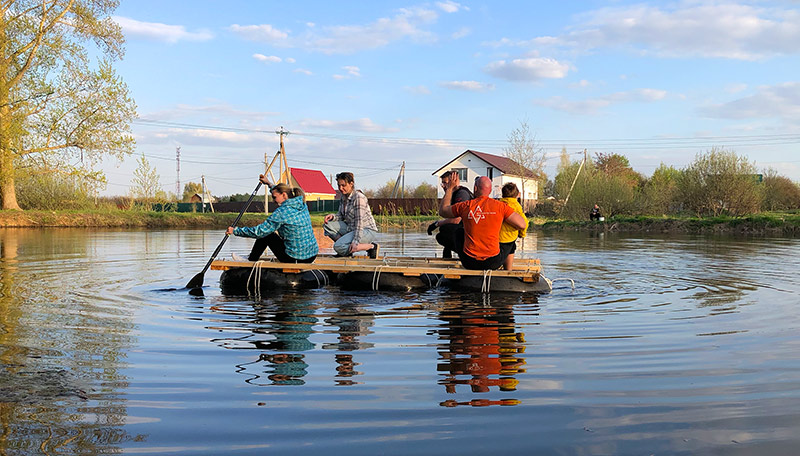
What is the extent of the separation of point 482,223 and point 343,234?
116 inches

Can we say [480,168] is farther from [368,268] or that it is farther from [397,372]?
[397,372]

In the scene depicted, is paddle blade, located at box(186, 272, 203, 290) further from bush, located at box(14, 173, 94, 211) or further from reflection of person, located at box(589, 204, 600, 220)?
reflection of person, located at box(589, 204, 600, 220)

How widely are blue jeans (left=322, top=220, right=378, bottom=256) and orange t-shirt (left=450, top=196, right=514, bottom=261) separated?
78.1 inches

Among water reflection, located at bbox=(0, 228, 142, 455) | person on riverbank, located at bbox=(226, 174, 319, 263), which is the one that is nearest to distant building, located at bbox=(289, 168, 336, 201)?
person on riverbank, located at bbox=(226, 174, 319, 263)

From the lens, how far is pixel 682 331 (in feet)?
20.6

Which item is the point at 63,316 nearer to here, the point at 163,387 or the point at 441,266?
the point at 163,387

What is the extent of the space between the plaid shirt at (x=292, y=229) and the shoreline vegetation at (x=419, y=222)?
23.9m

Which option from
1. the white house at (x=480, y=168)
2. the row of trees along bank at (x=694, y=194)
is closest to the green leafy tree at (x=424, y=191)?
the white house at (x=480, y=168)

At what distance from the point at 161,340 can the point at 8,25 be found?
98.6ft

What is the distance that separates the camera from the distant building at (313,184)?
72.6m

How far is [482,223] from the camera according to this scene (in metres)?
8.71

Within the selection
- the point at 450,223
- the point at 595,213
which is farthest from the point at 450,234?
the point at 595,213

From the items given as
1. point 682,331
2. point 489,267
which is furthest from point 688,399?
point 489,267

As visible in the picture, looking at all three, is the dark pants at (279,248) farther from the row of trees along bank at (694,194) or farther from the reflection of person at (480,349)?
the row of trees along bank at (694,194)
